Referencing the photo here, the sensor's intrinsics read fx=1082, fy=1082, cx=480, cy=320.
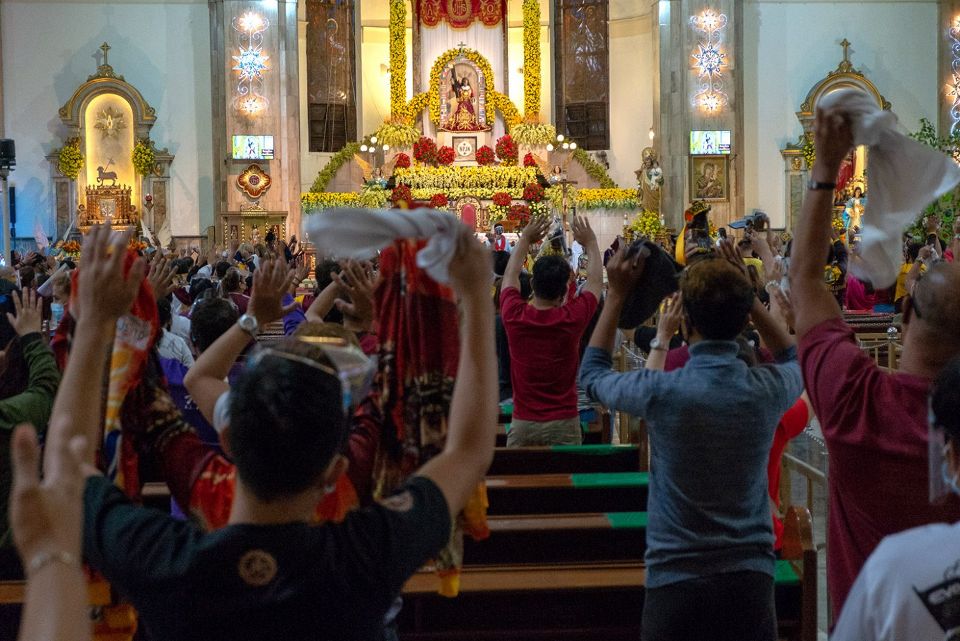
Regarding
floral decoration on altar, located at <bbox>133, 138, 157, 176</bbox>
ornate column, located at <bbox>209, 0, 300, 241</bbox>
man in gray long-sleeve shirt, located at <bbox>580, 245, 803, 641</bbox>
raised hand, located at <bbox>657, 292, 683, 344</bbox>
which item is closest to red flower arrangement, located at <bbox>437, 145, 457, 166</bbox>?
ornate column, located at <bbox>209, 0, 300, 241</bbox>

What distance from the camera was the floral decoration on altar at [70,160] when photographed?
67.9 feet

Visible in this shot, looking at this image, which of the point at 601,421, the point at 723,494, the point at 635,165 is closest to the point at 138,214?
the point at 635,165

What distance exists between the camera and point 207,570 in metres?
1.58

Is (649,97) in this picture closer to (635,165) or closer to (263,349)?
(635,165)

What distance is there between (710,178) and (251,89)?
29.8 feet

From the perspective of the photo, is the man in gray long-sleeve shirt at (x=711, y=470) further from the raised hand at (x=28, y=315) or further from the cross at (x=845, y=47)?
the cross at (x=845, y=47)

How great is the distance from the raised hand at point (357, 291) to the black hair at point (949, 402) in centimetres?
170

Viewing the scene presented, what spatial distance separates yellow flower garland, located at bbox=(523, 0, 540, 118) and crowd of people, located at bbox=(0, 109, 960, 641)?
20.8 m

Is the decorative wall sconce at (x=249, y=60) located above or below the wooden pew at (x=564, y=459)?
above

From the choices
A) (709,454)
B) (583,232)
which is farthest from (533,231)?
(709,454)

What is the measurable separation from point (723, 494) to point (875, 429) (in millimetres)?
546

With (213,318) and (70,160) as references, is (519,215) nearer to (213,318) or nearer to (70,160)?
(70,160)

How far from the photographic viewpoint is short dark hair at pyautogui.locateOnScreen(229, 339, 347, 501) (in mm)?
1615

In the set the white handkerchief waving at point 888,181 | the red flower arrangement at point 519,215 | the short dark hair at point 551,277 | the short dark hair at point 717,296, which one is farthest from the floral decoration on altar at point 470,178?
the white handkerchief waving at point 888,181
